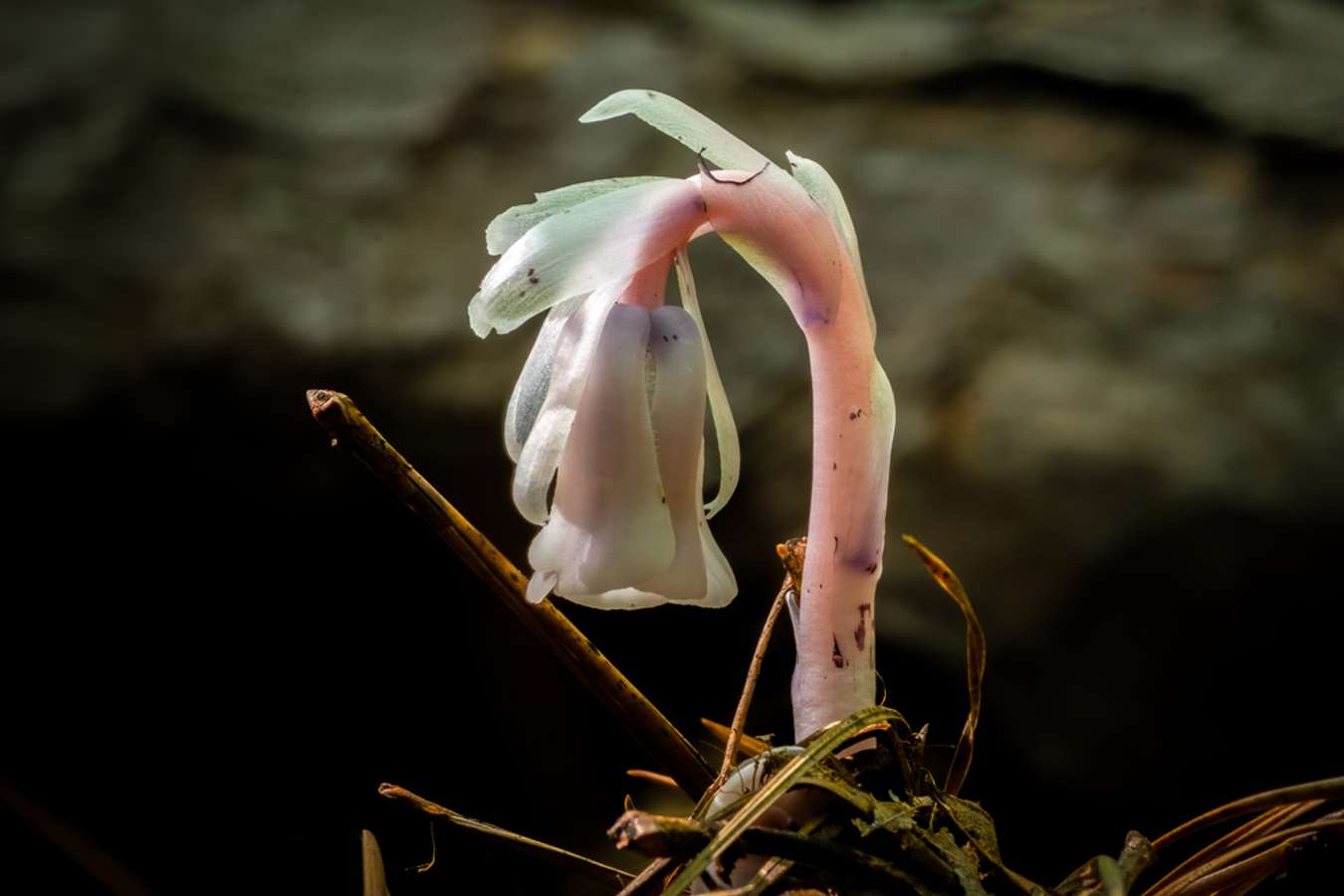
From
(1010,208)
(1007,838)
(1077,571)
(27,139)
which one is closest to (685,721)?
(1007,838)

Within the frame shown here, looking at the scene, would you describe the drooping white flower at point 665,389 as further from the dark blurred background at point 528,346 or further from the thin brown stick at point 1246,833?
the dark blurred background at point 528,346

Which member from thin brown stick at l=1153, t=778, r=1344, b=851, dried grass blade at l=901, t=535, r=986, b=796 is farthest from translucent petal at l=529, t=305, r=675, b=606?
thin brown stick at l=1153, t=778, r=1344, b=851

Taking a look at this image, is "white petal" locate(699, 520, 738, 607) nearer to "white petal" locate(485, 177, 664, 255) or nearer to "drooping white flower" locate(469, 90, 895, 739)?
"drooping white flower" locate(469, 90, 895, 739)

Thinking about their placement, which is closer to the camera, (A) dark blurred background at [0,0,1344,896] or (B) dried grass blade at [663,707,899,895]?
(B) dried grass blade at [663,707,899,895]

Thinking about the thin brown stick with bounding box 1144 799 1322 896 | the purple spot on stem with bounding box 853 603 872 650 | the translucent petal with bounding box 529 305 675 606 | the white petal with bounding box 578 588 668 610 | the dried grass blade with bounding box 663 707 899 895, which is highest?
the translucent petal with bounding box 529 305 675 606

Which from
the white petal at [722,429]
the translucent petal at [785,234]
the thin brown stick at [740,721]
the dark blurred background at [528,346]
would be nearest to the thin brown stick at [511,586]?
the thin brown stick at [740,721]
